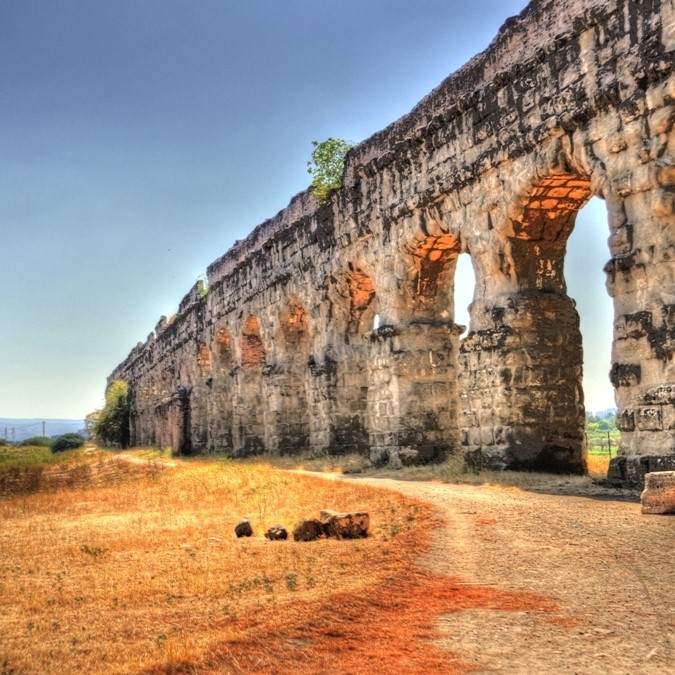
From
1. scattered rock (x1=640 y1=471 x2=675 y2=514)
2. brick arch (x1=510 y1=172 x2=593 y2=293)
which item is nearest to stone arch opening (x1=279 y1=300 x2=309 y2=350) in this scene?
brick arch (x1=510 y1=172 x2=593 y2=293)

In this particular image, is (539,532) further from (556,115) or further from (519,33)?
(519,33)

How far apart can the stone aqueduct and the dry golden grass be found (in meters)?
2.95

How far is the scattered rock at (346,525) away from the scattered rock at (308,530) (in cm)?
6

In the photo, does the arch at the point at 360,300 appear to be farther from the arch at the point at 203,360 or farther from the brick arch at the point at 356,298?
the arch at the point at 203,360

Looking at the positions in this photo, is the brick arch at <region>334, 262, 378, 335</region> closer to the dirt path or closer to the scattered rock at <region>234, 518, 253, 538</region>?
the dirt path

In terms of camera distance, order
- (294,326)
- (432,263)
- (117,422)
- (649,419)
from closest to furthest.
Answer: (649,419) → (432,263) → (294,326) → (117,422)

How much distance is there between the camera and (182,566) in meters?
6.09

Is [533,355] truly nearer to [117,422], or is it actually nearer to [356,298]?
[356,298]

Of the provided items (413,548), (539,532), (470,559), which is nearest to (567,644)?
(470,559)

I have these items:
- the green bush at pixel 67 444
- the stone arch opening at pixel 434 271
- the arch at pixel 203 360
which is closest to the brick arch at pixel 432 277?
the stone arch opening at pixel 434 271

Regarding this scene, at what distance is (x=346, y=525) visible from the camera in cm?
697

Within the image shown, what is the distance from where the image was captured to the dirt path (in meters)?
3.49

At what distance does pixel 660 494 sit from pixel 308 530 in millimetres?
3141

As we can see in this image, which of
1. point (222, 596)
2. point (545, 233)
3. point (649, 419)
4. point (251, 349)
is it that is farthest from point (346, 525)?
point (251, 349)
